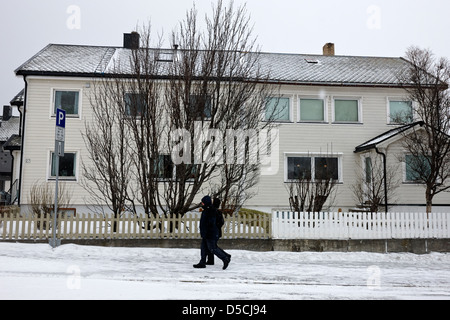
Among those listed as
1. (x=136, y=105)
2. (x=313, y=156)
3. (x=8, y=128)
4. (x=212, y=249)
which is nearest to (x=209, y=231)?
(x=212, y=249)

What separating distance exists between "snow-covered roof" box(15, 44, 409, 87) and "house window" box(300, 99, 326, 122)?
949mm

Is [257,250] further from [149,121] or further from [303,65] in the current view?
[303,65]

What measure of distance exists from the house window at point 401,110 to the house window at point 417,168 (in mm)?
2154

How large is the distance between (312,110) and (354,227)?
826 cm

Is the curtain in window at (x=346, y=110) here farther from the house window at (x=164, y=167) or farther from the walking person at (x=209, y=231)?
the walking person at (x=209, y=231)

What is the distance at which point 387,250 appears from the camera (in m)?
10.5

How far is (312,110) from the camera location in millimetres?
17516

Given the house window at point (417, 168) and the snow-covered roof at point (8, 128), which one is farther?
the snow-covered roof at point (8, 128)

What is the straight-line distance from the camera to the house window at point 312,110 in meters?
17.4

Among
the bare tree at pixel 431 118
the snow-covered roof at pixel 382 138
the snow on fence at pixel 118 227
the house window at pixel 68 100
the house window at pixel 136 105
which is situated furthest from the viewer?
the house window at pixel 68 100

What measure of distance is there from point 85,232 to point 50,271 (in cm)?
281

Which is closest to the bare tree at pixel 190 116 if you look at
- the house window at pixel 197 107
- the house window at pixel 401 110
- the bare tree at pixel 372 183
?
the house window at pixel 197 107

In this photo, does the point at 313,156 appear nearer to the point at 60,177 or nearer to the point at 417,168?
the point at 417,168
